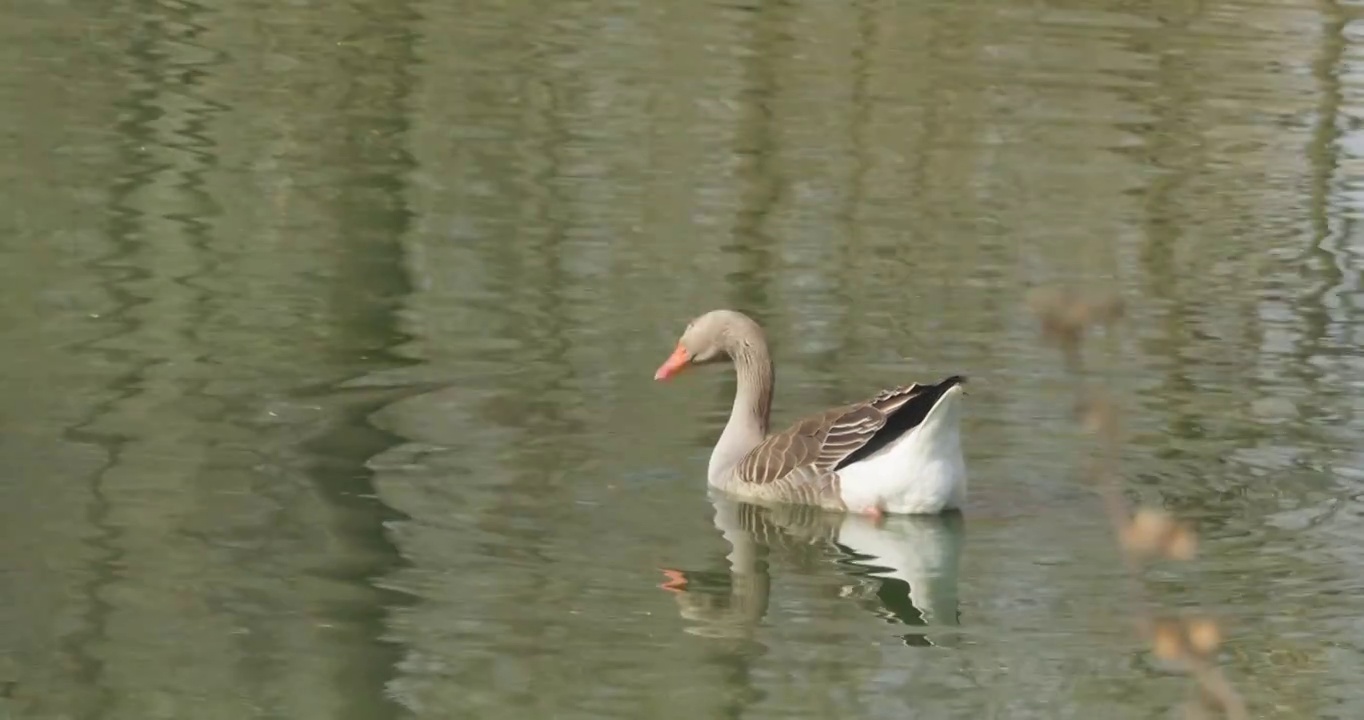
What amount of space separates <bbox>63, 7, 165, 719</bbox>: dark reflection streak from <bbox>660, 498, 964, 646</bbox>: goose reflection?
1.86m

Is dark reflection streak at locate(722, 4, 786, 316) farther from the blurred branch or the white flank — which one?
the blurred branch

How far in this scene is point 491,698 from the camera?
23.0 feet

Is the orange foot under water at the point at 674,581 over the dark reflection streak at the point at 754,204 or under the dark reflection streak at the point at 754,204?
over

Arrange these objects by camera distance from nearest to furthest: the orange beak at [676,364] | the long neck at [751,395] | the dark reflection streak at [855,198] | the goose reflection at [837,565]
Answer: the goose reflection at [837,565] < the long neck at [751,395] < the orange beak at [676,364] < the dark reflection streak at [855,198]

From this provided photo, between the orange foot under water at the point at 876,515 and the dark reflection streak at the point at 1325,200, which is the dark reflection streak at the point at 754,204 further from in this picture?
the dark reflection streak at the point at 1325,200

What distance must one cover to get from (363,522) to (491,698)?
5.83 feet

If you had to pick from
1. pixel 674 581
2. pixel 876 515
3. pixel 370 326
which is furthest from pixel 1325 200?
pixel 674 581

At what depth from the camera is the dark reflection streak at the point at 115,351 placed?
7.33m

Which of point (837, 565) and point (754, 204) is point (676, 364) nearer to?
point (837, 565)

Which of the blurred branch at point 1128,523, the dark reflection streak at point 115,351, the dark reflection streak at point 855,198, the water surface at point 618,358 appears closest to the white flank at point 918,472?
the water surface at point 618,358

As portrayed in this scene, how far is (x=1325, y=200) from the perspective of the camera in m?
15.9

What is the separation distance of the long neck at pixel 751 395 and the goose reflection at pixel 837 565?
41 cm

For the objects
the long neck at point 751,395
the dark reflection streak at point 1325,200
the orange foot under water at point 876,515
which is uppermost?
the long neck at point 751,395

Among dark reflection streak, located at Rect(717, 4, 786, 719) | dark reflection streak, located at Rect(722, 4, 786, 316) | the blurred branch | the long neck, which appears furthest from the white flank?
the blurred branch
